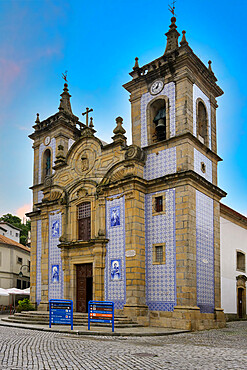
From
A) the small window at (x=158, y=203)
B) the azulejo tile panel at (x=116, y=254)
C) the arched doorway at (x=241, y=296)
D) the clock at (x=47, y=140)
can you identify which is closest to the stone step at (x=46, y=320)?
the azulejo tile panel at (x=116, y=254)

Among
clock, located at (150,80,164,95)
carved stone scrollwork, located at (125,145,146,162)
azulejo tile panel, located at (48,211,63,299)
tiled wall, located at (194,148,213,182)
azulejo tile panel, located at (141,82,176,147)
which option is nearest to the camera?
tiled wall, located at (194,148,213,182)

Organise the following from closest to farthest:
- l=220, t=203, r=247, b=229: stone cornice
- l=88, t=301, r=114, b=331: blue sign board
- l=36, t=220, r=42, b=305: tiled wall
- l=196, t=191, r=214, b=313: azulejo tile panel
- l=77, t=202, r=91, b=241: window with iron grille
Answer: l=88, t=301, r=114, b=331: blue sign board, l=196, t=191, r=214, b=313: azulejo tile panel, l=77, t=202, r=91, b=241: window with iron grille, l=36, t=220, r=42, b=305: tiled wall, l=220, t=203, r=247, b=229: stone cornice

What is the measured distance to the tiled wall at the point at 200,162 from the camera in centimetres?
2050

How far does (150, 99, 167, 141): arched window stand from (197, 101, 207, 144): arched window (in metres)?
1.99

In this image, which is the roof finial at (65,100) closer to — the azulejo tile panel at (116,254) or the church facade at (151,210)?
the church facade at (151,210)

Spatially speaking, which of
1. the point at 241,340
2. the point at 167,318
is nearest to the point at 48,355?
the point at 241,340

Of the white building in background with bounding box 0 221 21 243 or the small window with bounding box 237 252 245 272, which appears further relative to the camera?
the white building in background with bounding box 0 221 21 243

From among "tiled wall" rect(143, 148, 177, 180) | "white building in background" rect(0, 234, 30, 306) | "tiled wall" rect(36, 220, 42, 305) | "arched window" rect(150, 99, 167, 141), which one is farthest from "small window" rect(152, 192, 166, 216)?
"white building in background" rect(0, 234, 30, 306)

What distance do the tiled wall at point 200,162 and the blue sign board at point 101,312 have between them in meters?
8.12

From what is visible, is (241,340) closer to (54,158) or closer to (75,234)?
(75,234)

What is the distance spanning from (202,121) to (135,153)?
15.1 feet

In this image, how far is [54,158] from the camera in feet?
91.5

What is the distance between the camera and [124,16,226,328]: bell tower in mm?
18781

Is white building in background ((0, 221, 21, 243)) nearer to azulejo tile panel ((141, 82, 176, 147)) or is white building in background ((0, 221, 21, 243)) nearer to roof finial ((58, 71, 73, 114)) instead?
roof finial ((58, 71, 73, 114))
